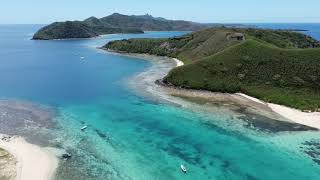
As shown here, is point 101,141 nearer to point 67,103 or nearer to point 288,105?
point 67,103

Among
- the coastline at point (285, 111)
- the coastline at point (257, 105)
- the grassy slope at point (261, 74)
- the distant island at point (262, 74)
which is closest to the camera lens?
the coastline at point (285, 111)

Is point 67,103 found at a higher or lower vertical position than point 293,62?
lower

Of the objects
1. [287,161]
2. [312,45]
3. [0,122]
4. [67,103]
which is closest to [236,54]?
[67,103]

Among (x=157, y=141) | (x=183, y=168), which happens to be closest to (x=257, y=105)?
(x=157, y=141)

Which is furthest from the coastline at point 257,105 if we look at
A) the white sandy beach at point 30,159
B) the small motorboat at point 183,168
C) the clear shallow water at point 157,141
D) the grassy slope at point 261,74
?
the white sandy beach at point 30,159

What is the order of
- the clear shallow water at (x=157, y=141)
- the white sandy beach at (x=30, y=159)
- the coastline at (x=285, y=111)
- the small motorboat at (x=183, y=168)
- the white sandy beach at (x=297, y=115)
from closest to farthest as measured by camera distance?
the white sandy beach at (x=30, y=159)
the small motorboat at (x=183, y=168)
the clear shallow water at (x=157, y=141)
the white sandy beach at (x=297, y=115)
the coastline at (x=285, y=111)

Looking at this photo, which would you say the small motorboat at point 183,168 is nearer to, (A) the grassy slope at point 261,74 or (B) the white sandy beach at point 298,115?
(B) the white sandy beach at point 298,115

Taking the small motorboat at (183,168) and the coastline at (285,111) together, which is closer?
the small motorboat at (183,168)

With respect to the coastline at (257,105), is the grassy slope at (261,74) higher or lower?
higher

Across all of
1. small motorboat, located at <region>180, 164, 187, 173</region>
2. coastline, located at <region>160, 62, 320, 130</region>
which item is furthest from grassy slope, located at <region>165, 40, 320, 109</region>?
small motorboat, located at <region>180, 164, 187, 173</region>
